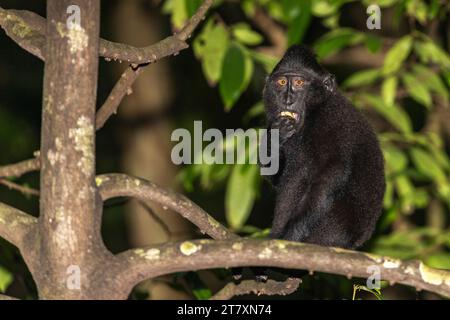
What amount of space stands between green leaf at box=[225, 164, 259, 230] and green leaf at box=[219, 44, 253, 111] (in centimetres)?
61

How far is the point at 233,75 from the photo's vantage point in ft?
17.1

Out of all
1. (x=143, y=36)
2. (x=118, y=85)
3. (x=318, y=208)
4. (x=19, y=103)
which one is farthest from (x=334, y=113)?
(x=19, y=103)

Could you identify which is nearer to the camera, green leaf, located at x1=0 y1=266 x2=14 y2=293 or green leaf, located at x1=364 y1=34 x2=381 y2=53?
green leaf, located at x1=0 y1=266 x2=14 y2=293

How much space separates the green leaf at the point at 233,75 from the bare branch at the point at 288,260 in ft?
8.16

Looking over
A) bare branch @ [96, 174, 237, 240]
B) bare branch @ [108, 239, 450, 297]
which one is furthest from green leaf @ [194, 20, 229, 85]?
bare branch @ [108, 239, 450, 297]

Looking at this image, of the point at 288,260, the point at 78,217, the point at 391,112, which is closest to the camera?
the point at 288,260

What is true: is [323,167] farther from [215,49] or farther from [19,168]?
[19,168]

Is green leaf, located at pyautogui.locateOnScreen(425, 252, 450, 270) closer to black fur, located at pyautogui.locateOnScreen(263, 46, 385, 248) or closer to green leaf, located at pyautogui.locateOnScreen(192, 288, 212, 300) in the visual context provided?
black fur, located at pyautogui.locateOnScreen(263, 46, 385, 248)

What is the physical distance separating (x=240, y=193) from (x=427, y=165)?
1.63 metres

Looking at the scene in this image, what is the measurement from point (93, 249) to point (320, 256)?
31.3 inches

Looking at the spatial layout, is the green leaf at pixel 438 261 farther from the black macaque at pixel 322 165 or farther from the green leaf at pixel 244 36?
the green leaf at pixel 244 36

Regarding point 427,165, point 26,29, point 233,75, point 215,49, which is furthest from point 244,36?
point 26,29

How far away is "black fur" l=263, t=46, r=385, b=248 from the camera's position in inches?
188

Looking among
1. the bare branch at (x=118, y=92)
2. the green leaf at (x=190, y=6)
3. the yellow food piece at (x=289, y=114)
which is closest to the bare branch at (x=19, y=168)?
the bare branch at (x=118, y=92)
